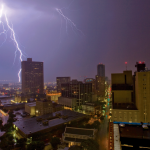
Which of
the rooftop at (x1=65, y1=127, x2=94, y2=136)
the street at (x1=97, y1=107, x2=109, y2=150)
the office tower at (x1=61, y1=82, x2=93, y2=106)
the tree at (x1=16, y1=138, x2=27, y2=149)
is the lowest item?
the street at (x1=97, y1=107, x2=109, y2=150)

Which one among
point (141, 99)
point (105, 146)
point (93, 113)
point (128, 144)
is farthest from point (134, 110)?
point (93, 113)

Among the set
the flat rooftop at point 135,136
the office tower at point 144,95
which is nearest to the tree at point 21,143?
the flat rooftop at point 135,136

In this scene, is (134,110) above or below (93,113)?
above

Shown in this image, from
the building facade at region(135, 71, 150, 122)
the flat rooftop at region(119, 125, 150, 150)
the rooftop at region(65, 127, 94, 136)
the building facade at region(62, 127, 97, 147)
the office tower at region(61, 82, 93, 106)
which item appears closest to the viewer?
the flat rooftop at region(119, 125, 150, 150)

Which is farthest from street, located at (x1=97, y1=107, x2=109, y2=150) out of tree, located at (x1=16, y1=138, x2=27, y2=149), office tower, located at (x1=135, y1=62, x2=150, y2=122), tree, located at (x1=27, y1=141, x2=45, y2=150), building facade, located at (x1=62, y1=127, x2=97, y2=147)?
tree, located at (x1=16, y1=138, x2=27, y2=149)

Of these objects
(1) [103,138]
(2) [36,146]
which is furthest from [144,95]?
(2) [36,146]

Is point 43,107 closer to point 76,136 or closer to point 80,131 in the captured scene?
point 80,131

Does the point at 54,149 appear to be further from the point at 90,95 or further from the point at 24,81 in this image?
the point at 24,81

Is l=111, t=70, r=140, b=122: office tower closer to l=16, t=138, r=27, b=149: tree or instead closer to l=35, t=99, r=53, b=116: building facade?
l=16, t=138, r=27, b=149: tree
